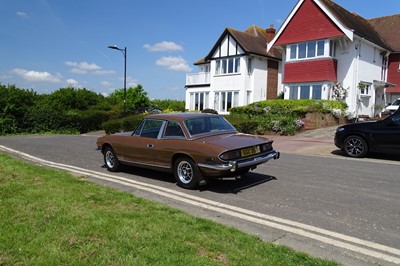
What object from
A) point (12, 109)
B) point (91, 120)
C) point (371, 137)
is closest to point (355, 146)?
point (371, 137)

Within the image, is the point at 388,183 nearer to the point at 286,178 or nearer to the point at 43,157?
the point at 286,178

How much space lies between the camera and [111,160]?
8.96m

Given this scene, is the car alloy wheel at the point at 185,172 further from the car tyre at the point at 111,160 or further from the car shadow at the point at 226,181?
the car tyre at the point at 111,160

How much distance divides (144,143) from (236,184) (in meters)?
2.22

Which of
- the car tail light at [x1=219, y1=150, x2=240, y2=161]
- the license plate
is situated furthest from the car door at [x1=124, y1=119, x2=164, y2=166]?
the license plate

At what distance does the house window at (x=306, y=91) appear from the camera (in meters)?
25.9

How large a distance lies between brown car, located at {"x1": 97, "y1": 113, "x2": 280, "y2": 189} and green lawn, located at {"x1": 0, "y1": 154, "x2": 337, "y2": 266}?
1.43m

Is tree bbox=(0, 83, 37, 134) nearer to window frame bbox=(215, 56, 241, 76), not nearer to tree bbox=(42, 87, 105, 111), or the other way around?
tree bbox=(42, 87, 105, 111)

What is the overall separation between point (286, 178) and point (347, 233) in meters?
3.39

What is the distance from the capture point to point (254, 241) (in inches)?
162

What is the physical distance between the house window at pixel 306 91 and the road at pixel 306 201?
16.4m

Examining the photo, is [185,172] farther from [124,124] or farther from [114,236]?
[124,124]

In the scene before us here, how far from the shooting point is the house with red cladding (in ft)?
82.7

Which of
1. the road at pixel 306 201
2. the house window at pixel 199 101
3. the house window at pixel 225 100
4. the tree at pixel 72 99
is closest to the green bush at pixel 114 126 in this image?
the tree at pixel 72 99
